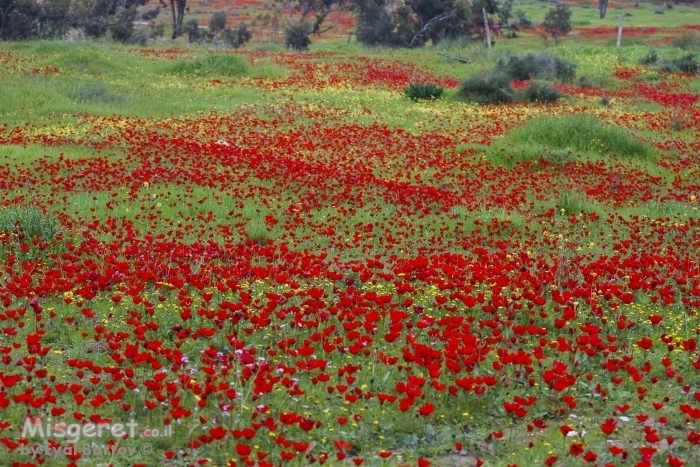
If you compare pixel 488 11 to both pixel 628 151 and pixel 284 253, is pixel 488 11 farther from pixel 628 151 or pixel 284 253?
pixel 284 253

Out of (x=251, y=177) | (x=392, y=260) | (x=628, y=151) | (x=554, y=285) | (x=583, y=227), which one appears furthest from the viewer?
(x=628, y=151)

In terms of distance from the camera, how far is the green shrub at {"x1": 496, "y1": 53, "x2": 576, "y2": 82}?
88.8ft

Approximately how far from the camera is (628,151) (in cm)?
1577

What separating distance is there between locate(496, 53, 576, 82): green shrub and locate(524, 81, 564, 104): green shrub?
370 centimetres

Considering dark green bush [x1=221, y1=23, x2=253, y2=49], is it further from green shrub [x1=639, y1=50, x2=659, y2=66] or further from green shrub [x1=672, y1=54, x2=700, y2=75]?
green shrub [x1=672, y1=54, x2=700, y2=75]

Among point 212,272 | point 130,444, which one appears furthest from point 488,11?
point 130,444

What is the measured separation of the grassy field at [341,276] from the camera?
477 cm

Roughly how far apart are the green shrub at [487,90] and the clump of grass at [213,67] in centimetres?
689

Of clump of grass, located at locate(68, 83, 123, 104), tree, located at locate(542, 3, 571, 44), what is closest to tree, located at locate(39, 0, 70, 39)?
clump of grass, located at locate(68, 83, 123, 104)

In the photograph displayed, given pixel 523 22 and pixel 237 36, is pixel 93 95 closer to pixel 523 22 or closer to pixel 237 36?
pixel 237 36

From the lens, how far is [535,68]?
89.4 ft

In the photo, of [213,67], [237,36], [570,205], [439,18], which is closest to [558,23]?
[439,18]

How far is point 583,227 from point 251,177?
477 cm

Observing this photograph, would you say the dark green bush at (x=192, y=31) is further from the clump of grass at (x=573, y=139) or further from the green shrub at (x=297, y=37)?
the clump of grass at (x=573, y=139)
